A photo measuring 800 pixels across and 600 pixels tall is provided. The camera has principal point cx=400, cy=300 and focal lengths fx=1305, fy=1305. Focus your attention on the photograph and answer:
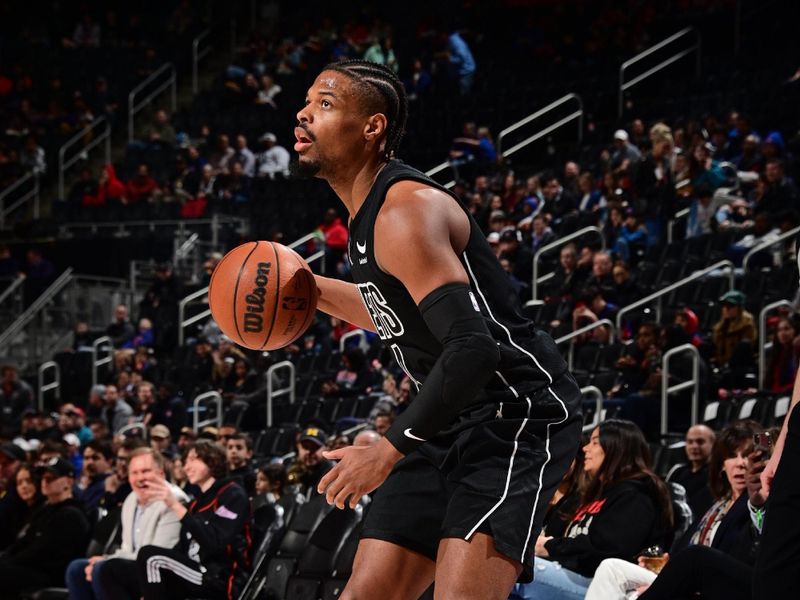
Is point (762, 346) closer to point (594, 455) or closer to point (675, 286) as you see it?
point (675, 286)

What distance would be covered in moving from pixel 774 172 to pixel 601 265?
1718mm

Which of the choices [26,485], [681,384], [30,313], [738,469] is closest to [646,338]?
[681,384]

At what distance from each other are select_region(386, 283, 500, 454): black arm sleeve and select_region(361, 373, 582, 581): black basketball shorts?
248 millimetres

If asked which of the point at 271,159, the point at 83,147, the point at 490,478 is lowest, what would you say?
the point at 490,478

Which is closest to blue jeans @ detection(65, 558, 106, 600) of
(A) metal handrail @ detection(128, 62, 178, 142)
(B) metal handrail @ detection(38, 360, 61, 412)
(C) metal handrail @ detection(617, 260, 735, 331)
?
(C) metal handrail @ detection(617, 260, 735, 331)

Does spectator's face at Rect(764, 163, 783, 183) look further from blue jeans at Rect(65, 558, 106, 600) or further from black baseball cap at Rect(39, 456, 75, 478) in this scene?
blue jeans at Rect(65, 558, 106, 600)

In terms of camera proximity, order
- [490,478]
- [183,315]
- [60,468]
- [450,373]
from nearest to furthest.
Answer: [450,373] → [490,478] → [60,468] → [183,315]

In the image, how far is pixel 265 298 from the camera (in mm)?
3785

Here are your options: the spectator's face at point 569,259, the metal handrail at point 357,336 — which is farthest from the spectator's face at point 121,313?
the spectator's face at point 569,259

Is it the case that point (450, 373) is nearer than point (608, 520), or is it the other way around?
point (450, 373)

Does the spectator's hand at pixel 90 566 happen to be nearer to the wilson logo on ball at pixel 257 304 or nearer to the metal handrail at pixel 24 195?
the wilson logo on ball at pixel 257 304

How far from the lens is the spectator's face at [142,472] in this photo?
7816 mm

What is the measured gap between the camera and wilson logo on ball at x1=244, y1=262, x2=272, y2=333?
3.78m

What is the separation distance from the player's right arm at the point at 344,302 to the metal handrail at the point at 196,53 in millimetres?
18838
